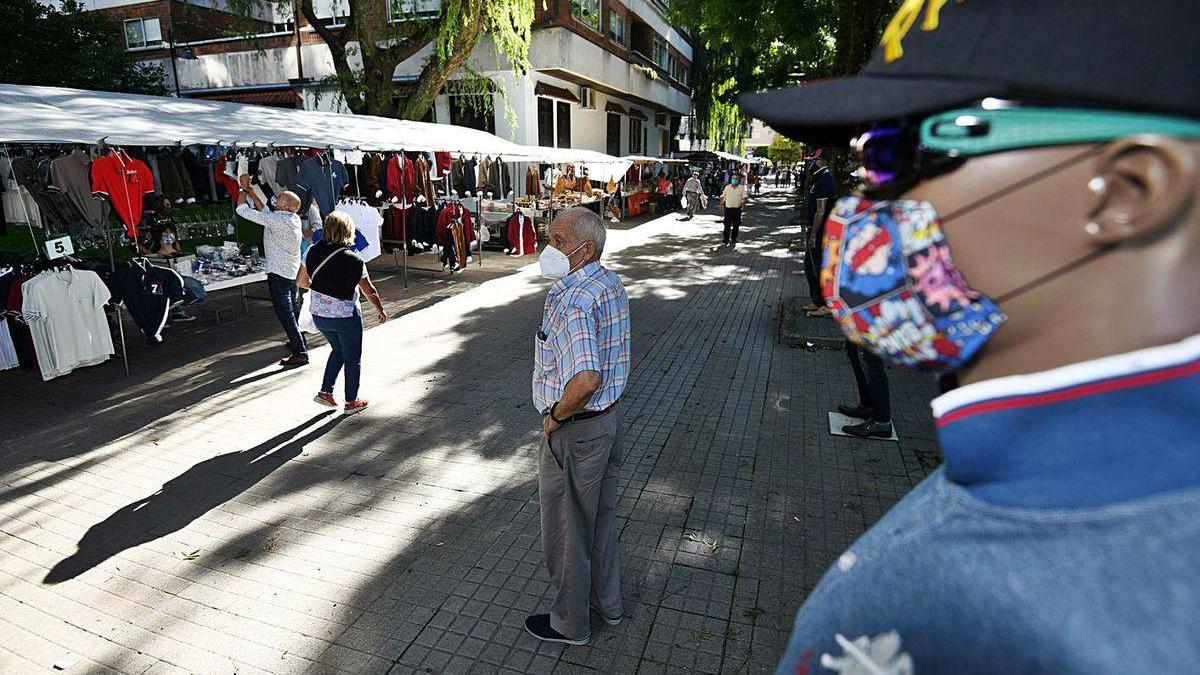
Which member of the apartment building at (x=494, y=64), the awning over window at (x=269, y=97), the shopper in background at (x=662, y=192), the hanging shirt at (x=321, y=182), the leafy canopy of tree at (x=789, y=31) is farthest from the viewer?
the shopper in background at (x=662, y=192)

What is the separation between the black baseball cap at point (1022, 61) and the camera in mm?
696

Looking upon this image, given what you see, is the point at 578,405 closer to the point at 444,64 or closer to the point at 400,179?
the point at 400,179

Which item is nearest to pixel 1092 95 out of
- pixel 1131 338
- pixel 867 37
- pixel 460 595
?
pixel 1131 338

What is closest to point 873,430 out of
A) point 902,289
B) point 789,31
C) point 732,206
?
point 902,289

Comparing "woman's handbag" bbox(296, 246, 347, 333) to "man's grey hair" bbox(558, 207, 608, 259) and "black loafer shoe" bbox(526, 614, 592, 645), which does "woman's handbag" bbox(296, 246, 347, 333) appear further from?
"black loafer shoe" bbox(526, 614, 592, 645)

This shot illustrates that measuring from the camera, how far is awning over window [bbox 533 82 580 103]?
71.4 feet

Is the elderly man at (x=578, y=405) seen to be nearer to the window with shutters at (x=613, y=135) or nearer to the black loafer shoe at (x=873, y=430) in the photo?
the black loafer shoe at (x=873, y=430)

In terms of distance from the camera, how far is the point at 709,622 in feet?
10.9

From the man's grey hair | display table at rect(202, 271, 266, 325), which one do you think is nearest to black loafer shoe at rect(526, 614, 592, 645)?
the man's grey hair

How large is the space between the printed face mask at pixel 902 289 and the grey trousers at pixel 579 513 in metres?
1.94

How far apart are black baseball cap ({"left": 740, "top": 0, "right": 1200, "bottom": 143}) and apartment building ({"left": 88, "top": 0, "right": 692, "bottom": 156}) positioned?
58.3 ft

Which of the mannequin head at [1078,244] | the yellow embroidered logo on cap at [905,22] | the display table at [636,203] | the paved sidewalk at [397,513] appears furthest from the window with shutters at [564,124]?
the mannequin head at [1078,244]

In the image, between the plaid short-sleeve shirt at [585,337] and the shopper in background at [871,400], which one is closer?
the plaid short-sleeve shirt at [585,337]

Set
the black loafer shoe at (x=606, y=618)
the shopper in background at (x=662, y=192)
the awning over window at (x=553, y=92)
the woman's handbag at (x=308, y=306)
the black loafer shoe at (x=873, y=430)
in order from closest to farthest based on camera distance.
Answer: the black loafer shoe at (x=606, y=618)
the black loafer shoe at (x=873, y=430)
the woman's handbag at (x=308, y=306)
the awning over window at (x=553, y=92)
the shopper in background at (x=662, y=192)
